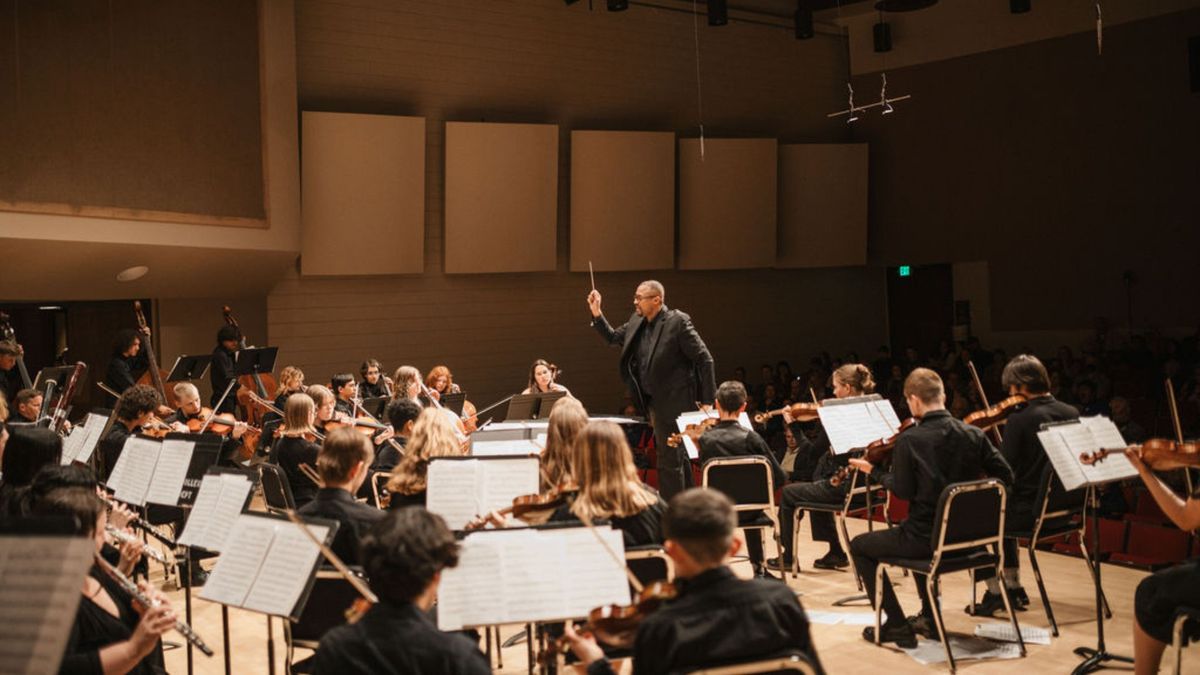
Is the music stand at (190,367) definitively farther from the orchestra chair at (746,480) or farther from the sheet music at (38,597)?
the sheet music at (38,597)

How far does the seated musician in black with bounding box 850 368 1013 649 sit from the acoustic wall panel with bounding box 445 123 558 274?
8063 millimetres

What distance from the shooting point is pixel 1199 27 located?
12.3 m

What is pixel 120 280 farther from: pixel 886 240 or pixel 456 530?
pixel 886 240

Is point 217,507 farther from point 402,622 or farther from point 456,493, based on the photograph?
point 402,622

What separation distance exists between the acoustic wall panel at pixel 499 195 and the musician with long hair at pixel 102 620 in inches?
367

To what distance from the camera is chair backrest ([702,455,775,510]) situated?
19.6ft

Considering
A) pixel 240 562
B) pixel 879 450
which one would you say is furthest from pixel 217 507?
pixel 879 450

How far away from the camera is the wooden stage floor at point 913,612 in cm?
496

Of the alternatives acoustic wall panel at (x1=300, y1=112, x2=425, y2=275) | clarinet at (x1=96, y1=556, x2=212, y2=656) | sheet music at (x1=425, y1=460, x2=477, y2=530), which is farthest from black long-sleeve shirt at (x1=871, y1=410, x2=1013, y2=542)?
acoustic wall panel at (x1=300, y1=112, x2=425, y2=275)

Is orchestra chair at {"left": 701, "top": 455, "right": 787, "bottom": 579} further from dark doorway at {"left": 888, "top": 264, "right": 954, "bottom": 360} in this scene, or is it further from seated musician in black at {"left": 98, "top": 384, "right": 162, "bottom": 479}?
dark doorway at {"left": 888, "top": 264, "right": 954, "bottom": 360}

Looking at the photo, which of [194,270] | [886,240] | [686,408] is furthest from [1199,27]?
[194,270]

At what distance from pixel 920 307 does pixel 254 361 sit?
32.2ft

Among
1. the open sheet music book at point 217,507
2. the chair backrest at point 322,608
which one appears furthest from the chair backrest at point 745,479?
the open sheet music book at point 217,507

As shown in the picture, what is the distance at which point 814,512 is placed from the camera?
23.4ft
